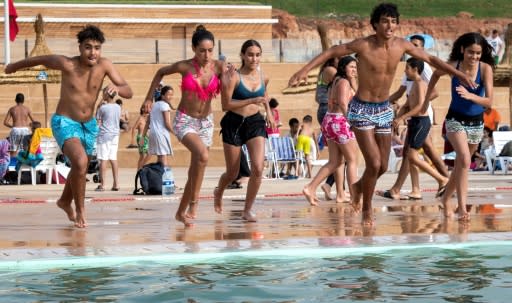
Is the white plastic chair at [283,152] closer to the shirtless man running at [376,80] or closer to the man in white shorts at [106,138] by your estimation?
the man in white shorts at [106,138]

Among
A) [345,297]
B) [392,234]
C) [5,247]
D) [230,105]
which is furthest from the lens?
[230,105]

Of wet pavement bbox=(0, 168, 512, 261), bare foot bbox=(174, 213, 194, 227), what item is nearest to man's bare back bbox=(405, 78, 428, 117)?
wet pavement bbox=(0, 168, 512, 261)

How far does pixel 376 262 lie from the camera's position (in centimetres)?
1016

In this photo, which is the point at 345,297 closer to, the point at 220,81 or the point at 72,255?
the point at 72,255

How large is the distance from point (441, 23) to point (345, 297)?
66.3 m

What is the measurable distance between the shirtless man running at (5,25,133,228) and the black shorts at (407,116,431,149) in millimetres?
4579

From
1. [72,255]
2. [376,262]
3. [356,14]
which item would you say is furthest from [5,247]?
[356,14]

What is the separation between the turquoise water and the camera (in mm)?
8672

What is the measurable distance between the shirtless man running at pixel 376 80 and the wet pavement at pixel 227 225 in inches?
24.1

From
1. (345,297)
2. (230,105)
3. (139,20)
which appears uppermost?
(139,20)

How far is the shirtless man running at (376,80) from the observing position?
12.6m

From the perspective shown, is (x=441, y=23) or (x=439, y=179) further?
(x=441, y=23)

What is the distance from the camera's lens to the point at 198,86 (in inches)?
504

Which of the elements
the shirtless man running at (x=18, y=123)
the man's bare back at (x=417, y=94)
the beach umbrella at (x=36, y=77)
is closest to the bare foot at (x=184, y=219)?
the man's bare back at (x=417, y=94)
